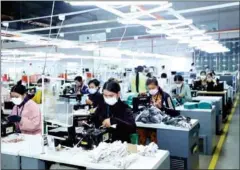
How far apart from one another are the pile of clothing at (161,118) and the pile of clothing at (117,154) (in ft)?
3.70

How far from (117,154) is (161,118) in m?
1.50

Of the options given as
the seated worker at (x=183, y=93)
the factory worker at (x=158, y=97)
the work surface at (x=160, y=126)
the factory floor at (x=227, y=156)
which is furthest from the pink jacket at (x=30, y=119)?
the seated worker at (x=183, y=93)

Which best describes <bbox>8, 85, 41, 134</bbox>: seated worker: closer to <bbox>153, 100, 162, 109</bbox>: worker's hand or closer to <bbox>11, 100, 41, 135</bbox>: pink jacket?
<bbox>11, 100, 41, 135</bbox>: pink jacket

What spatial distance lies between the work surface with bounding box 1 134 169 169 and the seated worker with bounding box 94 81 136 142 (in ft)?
1.86

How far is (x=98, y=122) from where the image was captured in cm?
275

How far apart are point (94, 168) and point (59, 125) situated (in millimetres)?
557

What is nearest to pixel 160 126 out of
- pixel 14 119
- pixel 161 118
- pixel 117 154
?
pixel 161 118

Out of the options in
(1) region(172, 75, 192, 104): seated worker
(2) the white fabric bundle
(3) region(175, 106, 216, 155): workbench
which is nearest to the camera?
(2) the white fabric bundle

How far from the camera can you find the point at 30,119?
2.81 m

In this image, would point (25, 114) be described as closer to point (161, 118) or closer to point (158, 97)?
point (161, 118)

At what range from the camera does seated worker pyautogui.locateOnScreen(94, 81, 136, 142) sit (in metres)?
2.58

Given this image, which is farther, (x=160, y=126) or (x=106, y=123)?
(x=160, y=126)

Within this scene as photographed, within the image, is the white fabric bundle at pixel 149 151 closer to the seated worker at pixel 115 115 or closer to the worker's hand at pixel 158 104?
the seated worker at pixel 115 115

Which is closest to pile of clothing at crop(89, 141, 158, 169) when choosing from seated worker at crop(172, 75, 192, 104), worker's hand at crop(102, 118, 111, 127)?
worker's hand at crop(102, 118, 111, 127)
